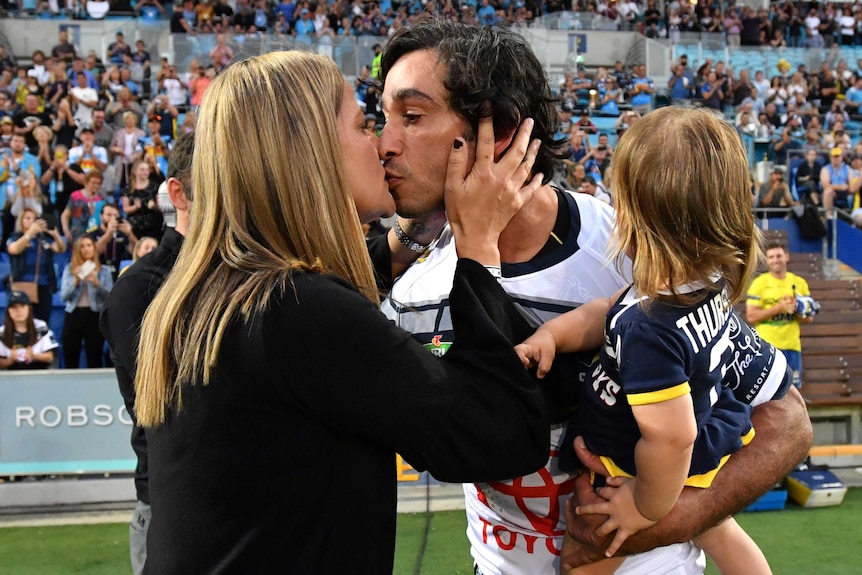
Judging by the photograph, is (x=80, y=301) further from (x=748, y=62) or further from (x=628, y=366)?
(x=748, y=62)

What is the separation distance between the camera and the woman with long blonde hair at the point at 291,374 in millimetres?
1412

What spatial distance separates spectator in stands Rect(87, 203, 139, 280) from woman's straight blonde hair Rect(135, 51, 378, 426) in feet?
23.8

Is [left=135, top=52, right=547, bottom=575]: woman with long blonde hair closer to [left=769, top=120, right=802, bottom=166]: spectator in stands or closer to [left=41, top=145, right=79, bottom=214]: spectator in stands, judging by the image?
[left=41, top=145, right=79, bottom=214]: spectator in stands

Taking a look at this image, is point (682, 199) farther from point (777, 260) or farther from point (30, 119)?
point (30, 119)

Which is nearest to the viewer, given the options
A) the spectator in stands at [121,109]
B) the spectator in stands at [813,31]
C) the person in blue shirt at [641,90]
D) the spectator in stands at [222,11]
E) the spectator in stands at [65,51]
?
the spectator in stands at [121,109]

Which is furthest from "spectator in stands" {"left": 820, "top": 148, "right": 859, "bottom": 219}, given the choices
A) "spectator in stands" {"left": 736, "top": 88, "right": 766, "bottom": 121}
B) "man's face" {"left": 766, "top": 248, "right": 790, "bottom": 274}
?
"man's face" {"left": 766, "top": 248, "right": 790, "bottom": 274}

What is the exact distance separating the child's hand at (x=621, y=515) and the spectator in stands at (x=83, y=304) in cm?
685

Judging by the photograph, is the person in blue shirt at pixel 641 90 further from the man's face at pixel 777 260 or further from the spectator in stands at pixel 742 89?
the man's face at pixel 777 260

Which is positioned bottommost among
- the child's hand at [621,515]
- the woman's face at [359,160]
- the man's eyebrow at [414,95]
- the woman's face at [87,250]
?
the woman's face at [87,250]

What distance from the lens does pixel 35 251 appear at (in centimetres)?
916

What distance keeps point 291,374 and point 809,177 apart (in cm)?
1324

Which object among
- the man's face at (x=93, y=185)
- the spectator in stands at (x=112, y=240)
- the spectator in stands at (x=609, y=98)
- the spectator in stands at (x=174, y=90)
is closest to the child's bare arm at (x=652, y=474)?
the spectator in stands at (x=112, y=240)

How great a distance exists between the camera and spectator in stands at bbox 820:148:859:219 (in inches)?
502

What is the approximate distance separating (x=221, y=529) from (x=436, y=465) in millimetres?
377
